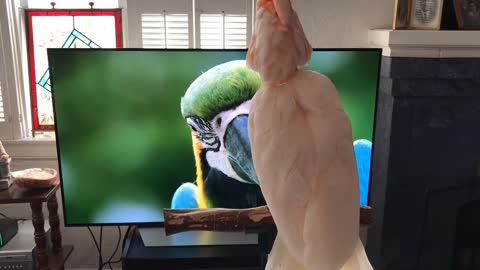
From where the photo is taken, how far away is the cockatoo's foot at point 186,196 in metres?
1.82

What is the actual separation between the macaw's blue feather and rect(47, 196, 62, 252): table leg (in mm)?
1299

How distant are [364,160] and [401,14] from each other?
65cm

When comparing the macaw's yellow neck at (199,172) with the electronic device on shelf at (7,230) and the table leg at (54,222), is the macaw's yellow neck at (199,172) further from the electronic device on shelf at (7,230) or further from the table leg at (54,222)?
the electronic device on shelf at (7,230)

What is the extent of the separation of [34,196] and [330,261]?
1327 mm

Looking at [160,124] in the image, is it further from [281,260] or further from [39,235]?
[281,260]

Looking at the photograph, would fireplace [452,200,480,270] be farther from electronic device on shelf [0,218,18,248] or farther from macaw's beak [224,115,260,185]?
electronic device on shelf [0,218,18,248]

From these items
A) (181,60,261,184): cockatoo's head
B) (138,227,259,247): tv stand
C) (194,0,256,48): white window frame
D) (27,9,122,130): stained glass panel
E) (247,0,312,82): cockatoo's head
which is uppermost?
(194,0,256,48): white window frame

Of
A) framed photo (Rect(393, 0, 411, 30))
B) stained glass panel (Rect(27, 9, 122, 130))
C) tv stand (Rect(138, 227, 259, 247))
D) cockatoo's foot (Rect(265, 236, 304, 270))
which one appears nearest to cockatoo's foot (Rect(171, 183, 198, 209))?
tv stand (Rect(138, 227, 259, 247))

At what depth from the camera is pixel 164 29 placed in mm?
2074

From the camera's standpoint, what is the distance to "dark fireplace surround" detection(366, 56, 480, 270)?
1.93 metres

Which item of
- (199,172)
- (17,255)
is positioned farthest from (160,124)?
(17,255)

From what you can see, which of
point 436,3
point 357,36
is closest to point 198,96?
point 357,36

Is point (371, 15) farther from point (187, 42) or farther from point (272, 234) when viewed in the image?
point (272, 234)

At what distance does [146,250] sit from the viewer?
5.85 ft
